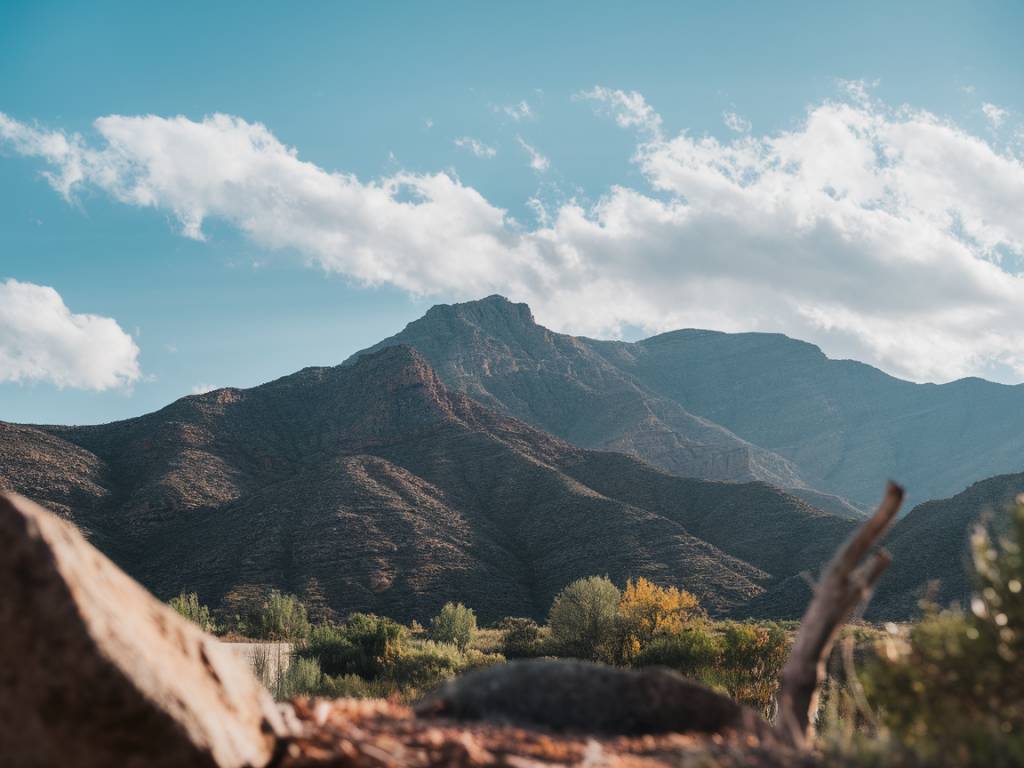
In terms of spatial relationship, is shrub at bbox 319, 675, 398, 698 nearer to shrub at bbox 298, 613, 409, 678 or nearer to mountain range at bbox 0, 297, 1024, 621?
shrub at bbox 298, 613, 409, 678

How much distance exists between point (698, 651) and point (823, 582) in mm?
16291

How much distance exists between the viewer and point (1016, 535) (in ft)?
18.7

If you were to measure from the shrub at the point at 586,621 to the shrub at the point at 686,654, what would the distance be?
2701mm

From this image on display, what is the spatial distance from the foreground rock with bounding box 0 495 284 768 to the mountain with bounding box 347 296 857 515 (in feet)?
385

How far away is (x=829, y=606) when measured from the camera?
6504mm

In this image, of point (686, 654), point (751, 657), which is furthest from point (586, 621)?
point (751, 657)

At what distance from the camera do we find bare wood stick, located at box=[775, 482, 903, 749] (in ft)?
20.8

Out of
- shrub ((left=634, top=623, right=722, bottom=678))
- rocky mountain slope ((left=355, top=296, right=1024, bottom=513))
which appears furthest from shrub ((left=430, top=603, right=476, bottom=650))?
rocky mountain slope ((left=355, top=296, right=1024, bottom=513))

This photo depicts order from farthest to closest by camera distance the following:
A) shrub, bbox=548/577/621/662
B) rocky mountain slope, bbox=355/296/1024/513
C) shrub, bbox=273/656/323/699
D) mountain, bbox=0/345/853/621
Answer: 1. rocky mountain slope, bbox=355/296/1024/513
2. mountain, bbox=0/345/853/621
3. shrub, bbox=548/577/621/662
4. shrub, bbox=273/656/323/699

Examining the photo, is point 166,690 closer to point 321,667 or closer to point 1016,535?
point 1016,535

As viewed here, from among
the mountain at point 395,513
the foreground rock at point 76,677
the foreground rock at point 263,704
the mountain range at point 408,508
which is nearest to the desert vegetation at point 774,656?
the foreground rock at point 263,704

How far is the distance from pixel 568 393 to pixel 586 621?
414 feet

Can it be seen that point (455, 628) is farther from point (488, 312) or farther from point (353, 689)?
point (488, 312)

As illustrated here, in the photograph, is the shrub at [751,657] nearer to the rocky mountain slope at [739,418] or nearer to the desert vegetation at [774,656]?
the desert vegetation at [774,656]
